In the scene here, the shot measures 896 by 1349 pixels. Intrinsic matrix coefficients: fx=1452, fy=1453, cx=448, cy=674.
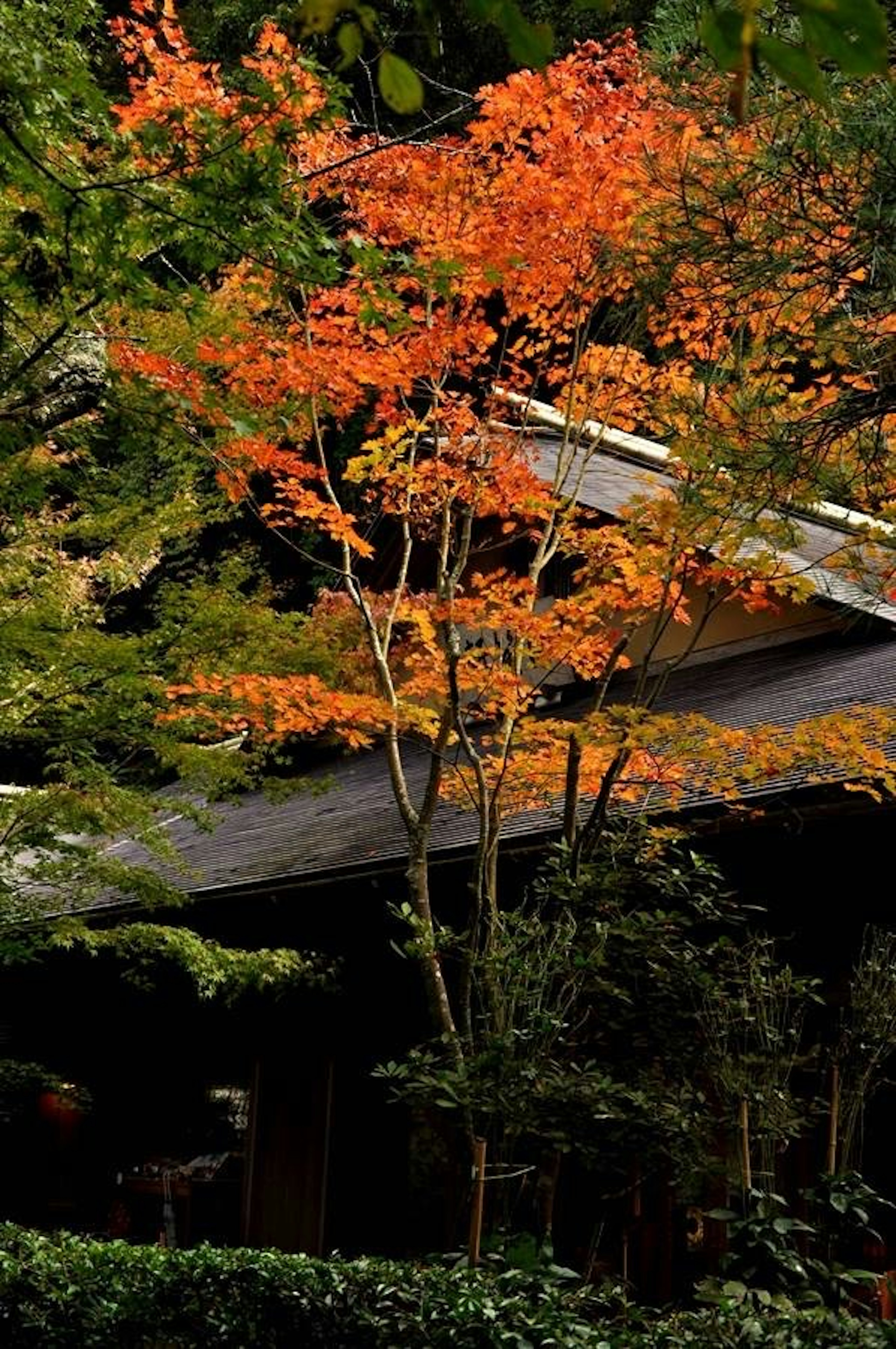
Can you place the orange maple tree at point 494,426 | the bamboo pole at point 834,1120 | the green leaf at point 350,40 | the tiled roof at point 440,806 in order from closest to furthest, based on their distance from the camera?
the green leaf at point 350,40 < the bamboo pole at point 834,1120 < the orange maple tree at point 494,426 < the tiled roof at point 440,806

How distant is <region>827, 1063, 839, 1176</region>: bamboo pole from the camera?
502 centimetres

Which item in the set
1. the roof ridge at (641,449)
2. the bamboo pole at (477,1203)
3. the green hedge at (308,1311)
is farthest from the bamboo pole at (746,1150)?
the roof ridge at (641,449)

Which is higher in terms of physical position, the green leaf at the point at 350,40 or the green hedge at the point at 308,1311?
the green leaf at the point at 350,40

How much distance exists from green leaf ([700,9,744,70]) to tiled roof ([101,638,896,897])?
5873 mm

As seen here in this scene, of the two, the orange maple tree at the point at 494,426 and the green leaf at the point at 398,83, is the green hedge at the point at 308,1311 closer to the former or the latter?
the orange maple tree at the point at 494,426

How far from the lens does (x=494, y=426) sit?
350 inches

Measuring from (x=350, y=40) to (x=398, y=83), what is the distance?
0.75ft

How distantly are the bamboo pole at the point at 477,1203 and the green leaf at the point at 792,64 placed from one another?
4.41 m

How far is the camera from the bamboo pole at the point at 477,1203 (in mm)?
5273

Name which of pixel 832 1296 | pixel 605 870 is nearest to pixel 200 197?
pixel 605 870

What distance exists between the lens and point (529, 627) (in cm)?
787

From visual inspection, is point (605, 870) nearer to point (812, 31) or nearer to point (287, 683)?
point (287, 683)

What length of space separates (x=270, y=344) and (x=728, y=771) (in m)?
3.48

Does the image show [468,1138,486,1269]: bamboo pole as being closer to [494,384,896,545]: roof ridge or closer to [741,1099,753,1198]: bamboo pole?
[741,1099,753,1198]: bamboo pole
